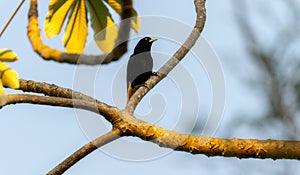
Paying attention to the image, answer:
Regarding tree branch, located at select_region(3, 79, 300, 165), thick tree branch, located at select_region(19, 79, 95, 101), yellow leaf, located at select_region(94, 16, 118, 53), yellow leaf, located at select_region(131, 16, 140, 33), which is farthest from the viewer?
yellow leaf, located at select_region(94, 16, 118, 53)

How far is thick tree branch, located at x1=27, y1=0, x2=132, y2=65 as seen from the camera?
Answer: 2297 mm

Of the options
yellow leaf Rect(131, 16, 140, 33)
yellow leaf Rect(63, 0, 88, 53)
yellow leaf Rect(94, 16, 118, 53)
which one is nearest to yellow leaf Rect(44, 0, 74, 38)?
yellow leaf Rect(63, 0, 88, 53)

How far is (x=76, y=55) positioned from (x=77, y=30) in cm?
51

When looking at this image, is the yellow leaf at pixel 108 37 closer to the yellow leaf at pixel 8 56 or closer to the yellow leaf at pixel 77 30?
the yellow leaf at pixel 77 30

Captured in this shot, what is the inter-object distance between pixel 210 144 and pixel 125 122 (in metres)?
0.34

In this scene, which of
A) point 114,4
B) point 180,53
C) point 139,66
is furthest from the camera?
point 139,66

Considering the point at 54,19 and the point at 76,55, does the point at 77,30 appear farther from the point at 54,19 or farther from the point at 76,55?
the point at 76,55

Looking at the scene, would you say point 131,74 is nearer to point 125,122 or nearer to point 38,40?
point 38,40

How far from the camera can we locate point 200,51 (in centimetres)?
304

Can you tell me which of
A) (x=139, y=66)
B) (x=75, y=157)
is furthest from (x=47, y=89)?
(x=139, y=66)

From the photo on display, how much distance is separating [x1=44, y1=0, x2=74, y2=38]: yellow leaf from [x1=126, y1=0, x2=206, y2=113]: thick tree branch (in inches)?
19.5

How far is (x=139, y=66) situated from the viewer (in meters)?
4.08

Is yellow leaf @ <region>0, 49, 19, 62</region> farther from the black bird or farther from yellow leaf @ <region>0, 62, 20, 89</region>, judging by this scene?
the black bird

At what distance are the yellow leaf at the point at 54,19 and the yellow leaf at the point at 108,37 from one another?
0.60 ft
